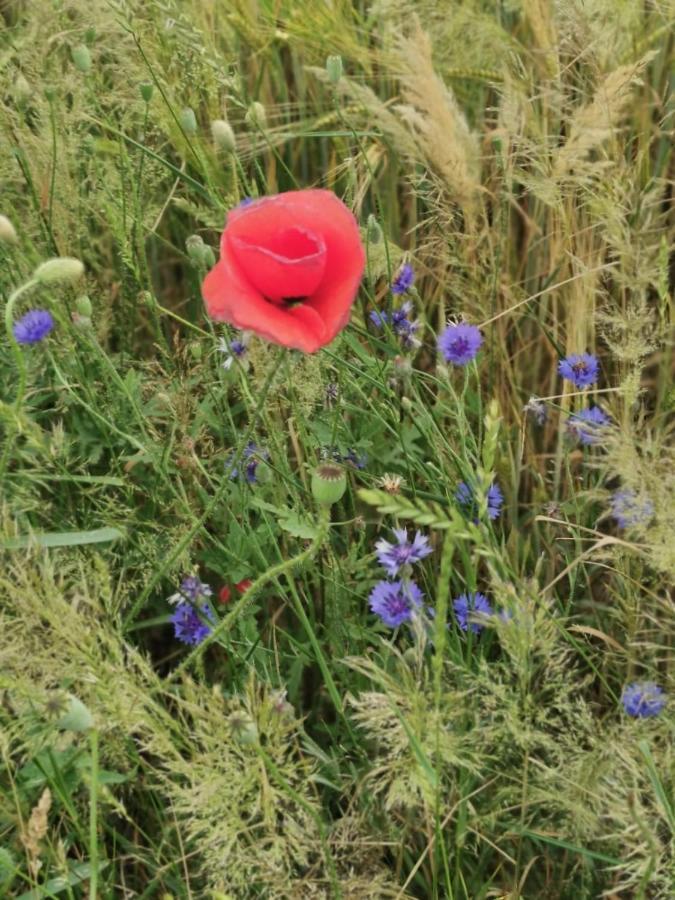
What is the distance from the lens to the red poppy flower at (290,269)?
2.89 ft

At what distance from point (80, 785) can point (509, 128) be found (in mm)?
832

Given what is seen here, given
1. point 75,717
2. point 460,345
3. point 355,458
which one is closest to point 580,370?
point 460,345

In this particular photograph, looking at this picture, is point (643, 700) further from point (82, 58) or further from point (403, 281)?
point (82, 58)

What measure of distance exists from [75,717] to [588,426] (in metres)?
0.54

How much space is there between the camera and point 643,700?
1.06 meters

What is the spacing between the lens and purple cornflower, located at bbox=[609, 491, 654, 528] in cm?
99

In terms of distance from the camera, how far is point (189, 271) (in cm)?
175

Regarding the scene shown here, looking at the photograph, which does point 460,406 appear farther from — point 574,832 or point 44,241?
point 44,241

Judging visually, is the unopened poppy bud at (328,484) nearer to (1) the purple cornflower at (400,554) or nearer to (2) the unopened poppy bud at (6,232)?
(1) the purple cornflower at (400,554)

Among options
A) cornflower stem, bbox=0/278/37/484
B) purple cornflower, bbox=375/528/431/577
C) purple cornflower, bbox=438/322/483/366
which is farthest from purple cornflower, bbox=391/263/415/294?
cornflower stem, bbox=0/278/37/484

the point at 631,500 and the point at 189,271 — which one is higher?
the point at 631,500

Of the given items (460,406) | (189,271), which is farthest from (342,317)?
(189,271)

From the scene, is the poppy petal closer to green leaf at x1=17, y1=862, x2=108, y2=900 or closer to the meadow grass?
the meadow grass

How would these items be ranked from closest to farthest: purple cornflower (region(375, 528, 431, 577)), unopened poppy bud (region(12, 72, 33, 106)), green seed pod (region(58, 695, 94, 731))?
green seed pod (region(58, 695, 94, 731))
purple cornflower (region(375, 528, 431, 577))
unopened poppy bud (region(12, 72, 33, 106))
